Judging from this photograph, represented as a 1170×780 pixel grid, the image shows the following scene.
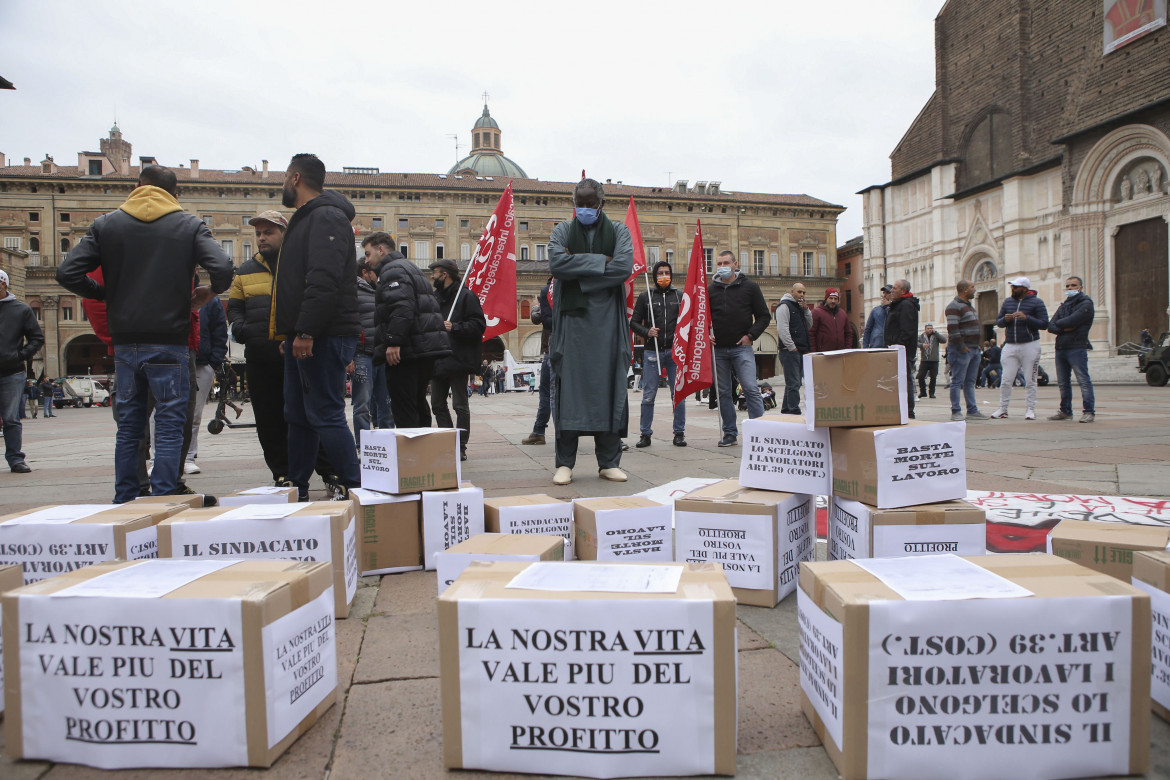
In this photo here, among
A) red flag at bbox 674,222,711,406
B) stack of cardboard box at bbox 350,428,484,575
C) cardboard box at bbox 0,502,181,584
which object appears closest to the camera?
cardboard box at bbox 0,502,181,584

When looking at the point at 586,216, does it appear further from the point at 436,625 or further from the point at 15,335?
the point at 15,335

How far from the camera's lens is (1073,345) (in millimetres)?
8688

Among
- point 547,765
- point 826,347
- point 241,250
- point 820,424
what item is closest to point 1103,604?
point 547,765

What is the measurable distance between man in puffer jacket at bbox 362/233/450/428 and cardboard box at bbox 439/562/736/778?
3911 mm

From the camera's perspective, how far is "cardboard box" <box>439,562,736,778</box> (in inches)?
53.4

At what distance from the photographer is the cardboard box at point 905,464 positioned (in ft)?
7.63

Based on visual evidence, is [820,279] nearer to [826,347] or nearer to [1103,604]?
[826,347]

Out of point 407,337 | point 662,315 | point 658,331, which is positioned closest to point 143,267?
point 407,337

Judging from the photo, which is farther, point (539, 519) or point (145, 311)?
point (145, 311)

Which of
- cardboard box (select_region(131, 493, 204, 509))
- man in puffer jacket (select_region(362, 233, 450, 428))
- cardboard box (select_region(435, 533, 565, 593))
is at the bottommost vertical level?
cardboard box (select_region(435, 533, 565, 593))

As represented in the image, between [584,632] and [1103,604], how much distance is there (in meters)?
0.91

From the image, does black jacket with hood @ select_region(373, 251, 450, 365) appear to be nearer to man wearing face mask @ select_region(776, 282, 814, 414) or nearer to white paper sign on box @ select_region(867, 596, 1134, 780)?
white paper sign on box @ select_region(867, 596, 1134, 780)

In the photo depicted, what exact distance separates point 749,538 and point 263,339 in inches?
128

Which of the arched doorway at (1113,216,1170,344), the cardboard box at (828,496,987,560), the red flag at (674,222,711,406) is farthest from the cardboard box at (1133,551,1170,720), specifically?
the arched doorway at (1113,216,1170,344)
